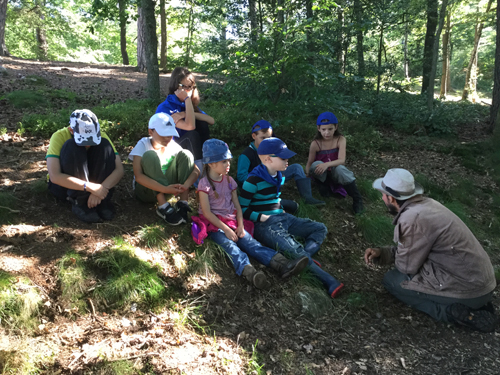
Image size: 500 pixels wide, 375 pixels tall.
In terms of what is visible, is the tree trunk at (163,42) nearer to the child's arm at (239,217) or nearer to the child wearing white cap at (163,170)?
the child wearing white cap at (163,170)

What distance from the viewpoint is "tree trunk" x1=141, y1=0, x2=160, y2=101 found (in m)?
6.51

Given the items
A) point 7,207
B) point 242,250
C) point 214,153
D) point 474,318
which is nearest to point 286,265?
point 242,250

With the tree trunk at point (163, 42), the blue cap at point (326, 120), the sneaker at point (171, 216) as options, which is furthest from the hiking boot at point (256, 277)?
the tree trunk at point (163, 42)

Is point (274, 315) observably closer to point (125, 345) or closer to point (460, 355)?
point (125, 345)

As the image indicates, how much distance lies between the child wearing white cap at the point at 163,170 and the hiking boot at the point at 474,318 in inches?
113

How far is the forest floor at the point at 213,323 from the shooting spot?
7.99 ft

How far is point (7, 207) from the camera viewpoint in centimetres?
353

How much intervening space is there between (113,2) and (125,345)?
637cm

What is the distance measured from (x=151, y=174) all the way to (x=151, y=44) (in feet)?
14.1

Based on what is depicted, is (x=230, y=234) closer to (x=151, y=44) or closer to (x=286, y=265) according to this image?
(x=286, y=265)

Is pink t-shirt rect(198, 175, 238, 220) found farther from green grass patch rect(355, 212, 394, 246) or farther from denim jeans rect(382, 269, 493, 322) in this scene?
green grass patch rect(355, 212, 394, 246)

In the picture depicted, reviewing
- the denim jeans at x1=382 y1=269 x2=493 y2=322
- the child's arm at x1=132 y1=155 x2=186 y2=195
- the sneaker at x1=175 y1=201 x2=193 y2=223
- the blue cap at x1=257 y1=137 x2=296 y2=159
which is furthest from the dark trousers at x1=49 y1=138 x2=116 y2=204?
the denim jeans at x1=382 y1=269 x2=493 y2=322

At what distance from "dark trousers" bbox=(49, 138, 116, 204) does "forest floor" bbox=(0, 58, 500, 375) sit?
295 mm

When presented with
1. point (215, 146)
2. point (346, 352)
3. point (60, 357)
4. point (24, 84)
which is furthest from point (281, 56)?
point (24, 84)
